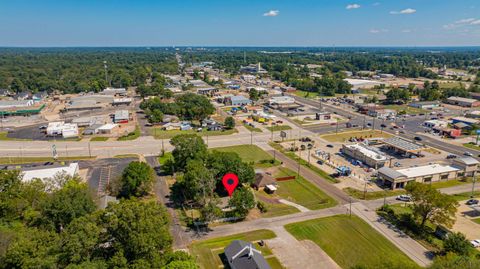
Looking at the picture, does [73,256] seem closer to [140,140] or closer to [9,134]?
[140,140]

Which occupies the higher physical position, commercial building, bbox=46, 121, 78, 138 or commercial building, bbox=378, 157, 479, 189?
commercial building, bbox=46, 121, 78, 138

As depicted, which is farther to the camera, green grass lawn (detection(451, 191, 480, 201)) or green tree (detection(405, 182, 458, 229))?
green grass lawn (detection(451, 191, 480, 201))

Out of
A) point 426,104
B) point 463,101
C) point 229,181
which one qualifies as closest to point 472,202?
point 229,181

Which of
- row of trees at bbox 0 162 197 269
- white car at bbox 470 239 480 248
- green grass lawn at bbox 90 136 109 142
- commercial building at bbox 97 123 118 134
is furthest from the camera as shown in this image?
commercial building at bbox 97 123 118 134

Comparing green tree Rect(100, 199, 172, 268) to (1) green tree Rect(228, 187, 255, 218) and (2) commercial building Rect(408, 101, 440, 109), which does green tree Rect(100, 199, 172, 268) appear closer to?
(1) green tree Rect(228, 187, 255, 218)

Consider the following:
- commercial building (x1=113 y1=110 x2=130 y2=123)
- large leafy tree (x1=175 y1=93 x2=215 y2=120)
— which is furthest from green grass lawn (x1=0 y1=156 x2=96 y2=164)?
large leafy tree (x1=175 y1=93 x2=215 y2=120)

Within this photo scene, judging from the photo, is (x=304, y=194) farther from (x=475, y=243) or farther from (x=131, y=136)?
(x=131, y=136)

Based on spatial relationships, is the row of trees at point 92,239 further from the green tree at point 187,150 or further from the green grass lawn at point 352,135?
the green grass lawn at point 352,135
